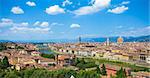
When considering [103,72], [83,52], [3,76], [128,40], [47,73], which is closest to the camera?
[3,76]

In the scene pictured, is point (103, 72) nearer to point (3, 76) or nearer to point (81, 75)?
point (81, 75)

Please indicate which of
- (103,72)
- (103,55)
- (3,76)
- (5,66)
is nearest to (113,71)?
(103,72)

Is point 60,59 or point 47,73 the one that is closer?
point 47,73

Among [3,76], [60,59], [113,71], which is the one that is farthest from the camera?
[60,59]

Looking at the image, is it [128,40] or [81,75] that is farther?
[128,40]

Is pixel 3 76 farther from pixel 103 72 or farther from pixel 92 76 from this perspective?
pixel 103 72

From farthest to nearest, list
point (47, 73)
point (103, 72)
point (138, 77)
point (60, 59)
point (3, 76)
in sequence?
point (60, 59) → point (103, 72) → point (138, 77) → point (47, 73) → point (3, 76)

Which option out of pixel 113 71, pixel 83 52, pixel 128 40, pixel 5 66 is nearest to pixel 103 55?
pixel 83 52

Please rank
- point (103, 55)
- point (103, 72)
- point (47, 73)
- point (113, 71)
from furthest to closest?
point (103, 55) < point (113, 71) < point (103, 72) < point (47, 73)
